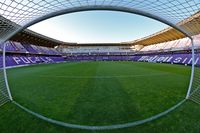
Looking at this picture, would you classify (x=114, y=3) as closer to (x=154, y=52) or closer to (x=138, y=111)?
(x=138, y=111)

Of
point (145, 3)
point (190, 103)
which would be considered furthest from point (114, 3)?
point (190, 103)

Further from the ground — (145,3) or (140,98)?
(145,3)

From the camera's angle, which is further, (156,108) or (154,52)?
(154,52)

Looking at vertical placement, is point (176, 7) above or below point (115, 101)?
above

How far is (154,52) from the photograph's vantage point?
66.1 metres

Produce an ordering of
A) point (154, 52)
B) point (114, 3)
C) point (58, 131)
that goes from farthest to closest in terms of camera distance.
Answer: point (154, 52) < point (114, 3) < point (58, 131)

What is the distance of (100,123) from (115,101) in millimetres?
2689

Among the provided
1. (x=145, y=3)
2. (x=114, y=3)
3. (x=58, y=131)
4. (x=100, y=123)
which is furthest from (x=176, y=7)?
(x=58, y=131)

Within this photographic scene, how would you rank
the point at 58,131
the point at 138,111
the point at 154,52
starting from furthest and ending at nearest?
1. the point at 154,52
2. the point at 138,111
3. the point at 58,131

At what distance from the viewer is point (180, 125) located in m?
4.82

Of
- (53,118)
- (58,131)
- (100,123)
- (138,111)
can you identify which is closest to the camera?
(58,131)

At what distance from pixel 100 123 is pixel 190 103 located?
5.19 meters

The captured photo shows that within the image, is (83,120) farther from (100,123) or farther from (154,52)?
(154,52)

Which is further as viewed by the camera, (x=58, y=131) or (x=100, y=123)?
(x=100, y=123)
